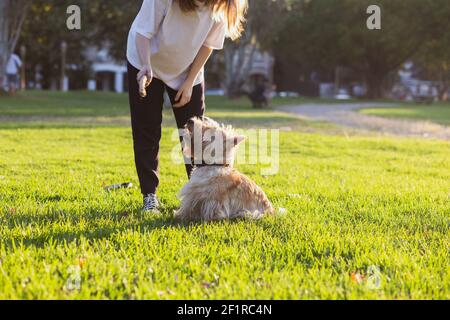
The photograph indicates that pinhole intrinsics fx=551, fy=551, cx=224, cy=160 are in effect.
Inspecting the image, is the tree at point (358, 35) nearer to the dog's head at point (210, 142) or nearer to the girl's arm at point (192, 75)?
the girl's arm at point (192, 75)

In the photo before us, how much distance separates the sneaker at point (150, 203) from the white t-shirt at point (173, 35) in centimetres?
99

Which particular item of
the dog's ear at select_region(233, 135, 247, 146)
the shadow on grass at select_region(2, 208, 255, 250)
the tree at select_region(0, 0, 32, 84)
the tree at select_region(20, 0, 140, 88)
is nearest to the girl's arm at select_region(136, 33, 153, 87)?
the dog's ear at select_region(233, 135, 247, 146)

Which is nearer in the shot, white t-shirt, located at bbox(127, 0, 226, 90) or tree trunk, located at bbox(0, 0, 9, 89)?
white t-shirt, located at bbox(127, 0, 226, 90)

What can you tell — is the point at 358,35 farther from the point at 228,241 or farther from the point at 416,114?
the point at 228,241

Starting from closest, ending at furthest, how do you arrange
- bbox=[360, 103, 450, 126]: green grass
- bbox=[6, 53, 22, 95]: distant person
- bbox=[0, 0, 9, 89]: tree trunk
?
bbox=[360, 103, 450, 126]: green grass < bbox=[0, 0, 9, 89]: tree trunk < bbox=[6, 53, 22, 95]: distant person

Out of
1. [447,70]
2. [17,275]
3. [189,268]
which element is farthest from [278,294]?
[447,70]

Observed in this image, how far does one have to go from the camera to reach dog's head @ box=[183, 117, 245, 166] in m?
4.30

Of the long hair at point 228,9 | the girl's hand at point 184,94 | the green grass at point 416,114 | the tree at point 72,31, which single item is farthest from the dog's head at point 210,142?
→ the tree at point 72,31

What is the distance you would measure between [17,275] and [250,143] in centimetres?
862

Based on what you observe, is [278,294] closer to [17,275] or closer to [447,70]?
[17,275]

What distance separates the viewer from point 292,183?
670 cm

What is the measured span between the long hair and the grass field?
1669mm

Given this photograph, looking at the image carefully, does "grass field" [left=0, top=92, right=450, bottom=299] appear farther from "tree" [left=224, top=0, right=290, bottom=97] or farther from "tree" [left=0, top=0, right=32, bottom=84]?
"tree" [left=224, top=0, right=290, bottom=97]
